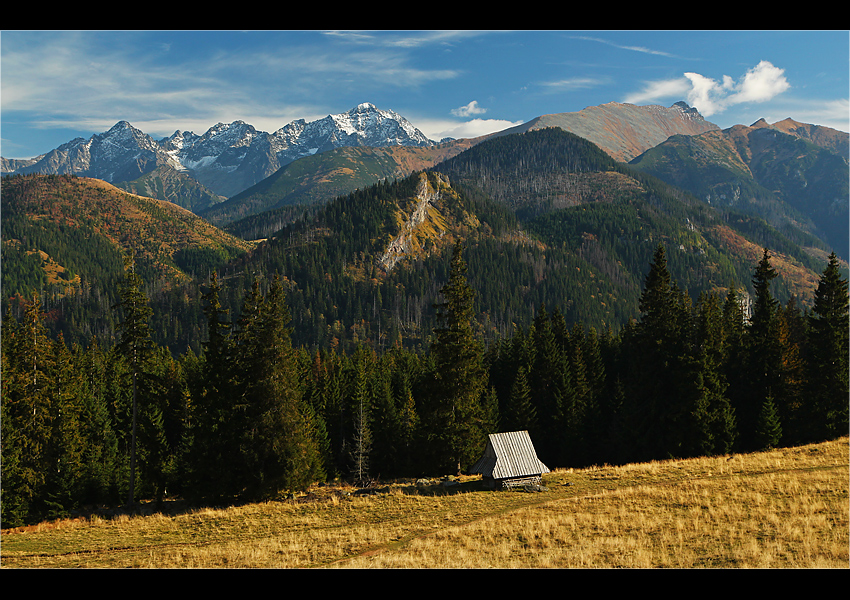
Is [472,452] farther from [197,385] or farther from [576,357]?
[576,357]

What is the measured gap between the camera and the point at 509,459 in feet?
133

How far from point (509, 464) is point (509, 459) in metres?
0.42

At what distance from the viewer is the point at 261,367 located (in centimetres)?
4319

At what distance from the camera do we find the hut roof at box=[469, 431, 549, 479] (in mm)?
39969

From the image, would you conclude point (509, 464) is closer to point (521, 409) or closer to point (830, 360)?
point (521, 409)

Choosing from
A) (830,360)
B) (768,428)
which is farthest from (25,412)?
(830,360)

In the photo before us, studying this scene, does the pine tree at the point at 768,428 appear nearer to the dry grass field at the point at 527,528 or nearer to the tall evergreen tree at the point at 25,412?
the dry grass field at the point at 527,528

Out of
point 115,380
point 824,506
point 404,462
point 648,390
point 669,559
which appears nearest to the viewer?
point 669,559

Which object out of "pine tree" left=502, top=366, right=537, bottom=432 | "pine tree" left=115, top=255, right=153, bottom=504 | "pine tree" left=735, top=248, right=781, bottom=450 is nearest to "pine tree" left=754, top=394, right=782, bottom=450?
"pine tree" left=735, top=248, right=781, bottom=450

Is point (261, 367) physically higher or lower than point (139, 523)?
higher

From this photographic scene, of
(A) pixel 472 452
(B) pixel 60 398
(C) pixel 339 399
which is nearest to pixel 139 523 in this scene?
(B) pixel 60 398

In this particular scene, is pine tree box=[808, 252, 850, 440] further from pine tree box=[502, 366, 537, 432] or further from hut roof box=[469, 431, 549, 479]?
hut roof box=[469, 431, 549, 479]

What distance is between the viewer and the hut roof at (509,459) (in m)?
40.0
